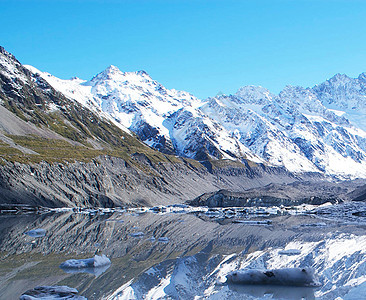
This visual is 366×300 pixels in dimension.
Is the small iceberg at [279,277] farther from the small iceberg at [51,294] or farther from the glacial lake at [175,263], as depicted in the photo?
the small iceberg at [51,294]

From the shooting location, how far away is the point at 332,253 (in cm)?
3378

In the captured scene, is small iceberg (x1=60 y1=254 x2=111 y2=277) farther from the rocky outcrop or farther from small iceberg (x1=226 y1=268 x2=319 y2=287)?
the rocky outcrop

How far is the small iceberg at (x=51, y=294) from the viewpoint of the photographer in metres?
18.9

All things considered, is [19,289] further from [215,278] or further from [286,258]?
[286,258]

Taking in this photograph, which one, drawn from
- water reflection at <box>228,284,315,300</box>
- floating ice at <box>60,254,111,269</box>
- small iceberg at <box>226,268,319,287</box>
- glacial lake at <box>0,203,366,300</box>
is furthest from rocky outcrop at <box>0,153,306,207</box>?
water reflection at <box>228,284,315,300</box>

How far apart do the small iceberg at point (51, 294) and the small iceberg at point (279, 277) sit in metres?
9.43

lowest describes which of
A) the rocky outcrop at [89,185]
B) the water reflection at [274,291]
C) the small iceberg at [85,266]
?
the water reflection at [274,291]

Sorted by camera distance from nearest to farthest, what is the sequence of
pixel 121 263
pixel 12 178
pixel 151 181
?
pixel 121 263
pixel 12 178
pixel 151 181

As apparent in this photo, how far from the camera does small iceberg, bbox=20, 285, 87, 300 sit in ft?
61.9

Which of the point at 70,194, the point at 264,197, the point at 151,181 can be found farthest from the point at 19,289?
the point at 151,181

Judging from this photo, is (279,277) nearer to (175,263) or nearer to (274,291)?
(274,291)

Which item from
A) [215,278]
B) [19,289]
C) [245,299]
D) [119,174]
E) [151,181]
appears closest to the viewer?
[245,299]

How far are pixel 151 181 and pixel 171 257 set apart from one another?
446ft

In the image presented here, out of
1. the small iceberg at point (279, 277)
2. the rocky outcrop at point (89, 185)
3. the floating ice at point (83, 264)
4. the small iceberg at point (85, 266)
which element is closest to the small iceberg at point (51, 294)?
the small iceberg at point (85, 266)
